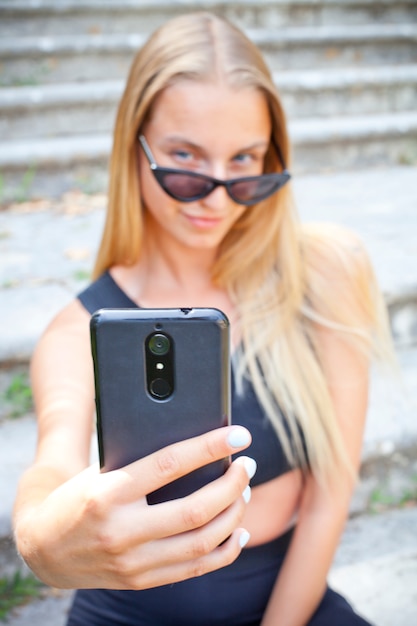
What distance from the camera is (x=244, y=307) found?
1.20 m

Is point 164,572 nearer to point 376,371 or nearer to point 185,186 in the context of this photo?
point 185,186

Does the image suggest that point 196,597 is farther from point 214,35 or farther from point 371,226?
point 371,226

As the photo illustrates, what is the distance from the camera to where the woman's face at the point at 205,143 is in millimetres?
1062

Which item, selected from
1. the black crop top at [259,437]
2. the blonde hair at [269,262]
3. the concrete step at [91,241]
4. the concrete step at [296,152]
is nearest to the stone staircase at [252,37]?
the concrete step at [296,152]

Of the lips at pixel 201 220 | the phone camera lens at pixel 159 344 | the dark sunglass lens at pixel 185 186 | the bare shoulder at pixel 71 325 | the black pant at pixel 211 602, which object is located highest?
the dark sunglass lens at pixel 185 186

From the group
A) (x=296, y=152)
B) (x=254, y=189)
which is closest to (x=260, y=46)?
(x=296, y=152)

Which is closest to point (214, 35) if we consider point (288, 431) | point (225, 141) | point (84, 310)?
point (225, 141)

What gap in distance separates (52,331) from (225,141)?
427 millimetres

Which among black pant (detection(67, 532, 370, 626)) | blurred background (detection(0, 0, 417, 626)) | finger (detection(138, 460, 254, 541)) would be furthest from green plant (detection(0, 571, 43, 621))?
finger (detection(138, 460, 254, 541))

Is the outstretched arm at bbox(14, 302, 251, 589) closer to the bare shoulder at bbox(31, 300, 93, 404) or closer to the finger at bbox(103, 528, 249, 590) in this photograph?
the finger at bbox(103, 528, 249, 590)

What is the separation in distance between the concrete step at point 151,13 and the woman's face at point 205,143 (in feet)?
8.18

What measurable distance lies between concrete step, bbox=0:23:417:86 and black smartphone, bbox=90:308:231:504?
8.90 ft

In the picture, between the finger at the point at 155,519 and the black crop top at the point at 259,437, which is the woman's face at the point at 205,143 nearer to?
the black crop top at the point at 259,437

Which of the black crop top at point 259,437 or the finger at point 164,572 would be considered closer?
the finger at point 164,572
